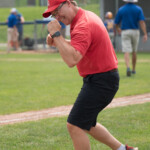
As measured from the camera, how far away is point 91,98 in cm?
448

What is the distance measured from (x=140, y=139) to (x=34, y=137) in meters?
1.40

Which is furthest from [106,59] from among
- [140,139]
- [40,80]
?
[40,80]

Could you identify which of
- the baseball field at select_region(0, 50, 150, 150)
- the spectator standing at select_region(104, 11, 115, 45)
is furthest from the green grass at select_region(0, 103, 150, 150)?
the spectator standing at select_region(104, 11, 115, 45)

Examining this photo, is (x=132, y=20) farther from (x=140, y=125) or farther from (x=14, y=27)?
Result: (x=14, y=27)

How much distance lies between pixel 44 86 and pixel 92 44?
689 centimetres

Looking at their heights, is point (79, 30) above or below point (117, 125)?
above

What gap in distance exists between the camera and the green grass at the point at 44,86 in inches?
348

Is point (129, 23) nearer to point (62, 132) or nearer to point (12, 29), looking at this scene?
point (62, 132)

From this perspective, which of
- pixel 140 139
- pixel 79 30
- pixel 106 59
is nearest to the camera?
pixel 79 30

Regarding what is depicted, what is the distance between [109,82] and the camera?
4.54 meters

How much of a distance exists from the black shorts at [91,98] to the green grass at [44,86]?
3.66 metres

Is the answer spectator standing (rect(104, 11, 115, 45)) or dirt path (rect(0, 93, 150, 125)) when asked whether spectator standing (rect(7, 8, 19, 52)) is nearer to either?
spectator standing (rect(104, 11, 115, 45))

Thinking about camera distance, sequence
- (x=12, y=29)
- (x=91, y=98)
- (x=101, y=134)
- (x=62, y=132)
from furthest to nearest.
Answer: (x=12, y=29) → (x=62, y=132) → (x=101, y=134) → (x=91, y=98)

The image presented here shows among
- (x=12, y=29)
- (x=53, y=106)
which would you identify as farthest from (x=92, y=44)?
(x=12, y=29)
